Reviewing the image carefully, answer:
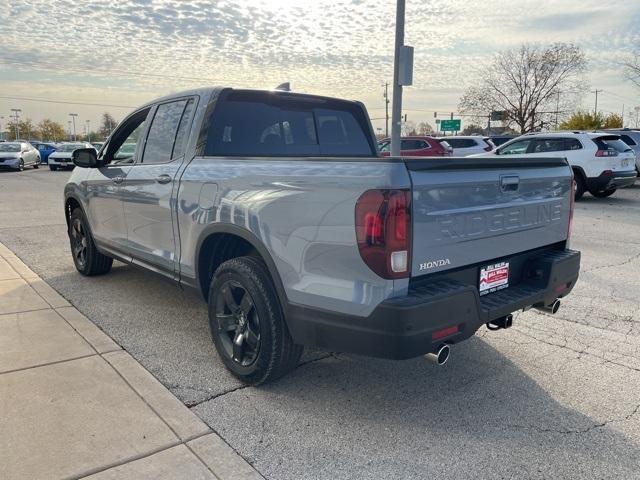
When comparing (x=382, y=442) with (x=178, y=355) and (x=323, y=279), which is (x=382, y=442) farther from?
(x=178, y=355)

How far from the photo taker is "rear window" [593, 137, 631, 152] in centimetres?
1278

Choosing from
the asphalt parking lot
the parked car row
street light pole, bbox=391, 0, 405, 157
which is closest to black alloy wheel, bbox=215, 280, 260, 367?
the asphalt parking lot

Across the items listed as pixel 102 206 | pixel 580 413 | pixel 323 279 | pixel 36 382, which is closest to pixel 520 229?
pixel 580 413

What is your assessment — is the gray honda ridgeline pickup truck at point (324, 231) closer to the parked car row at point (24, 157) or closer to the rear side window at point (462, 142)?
the rear side window at point (462, 142)

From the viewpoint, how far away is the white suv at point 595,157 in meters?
12.7

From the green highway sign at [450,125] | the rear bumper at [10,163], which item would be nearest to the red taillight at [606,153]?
the rear bumper at [10,163]

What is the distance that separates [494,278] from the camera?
10.3 feet

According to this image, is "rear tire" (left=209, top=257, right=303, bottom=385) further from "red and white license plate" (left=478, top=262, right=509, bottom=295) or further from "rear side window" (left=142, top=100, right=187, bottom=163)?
"rear side window" (left=142, top=100, right=187, bottom=163)

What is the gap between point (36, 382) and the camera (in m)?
3.34

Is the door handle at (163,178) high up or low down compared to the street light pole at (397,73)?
down

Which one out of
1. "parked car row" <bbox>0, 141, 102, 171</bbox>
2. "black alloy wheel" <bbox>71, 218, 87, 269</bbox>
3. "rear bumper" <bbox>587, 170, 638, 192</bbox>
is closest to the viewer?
"black alloy wheel" <bbox>71, 218, 87, 269</bbox>

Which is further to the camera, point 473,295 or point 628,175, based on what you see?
point 628,175

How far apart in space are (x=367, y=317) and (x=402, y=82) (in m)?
9.75

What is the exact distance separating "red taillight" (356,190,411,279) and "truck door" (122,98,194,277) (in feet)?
6.16
